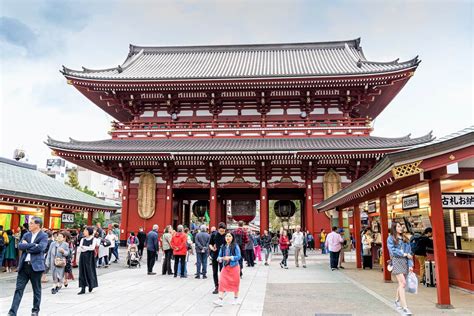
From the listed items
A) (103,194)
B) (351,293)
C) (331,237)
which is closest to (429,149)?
(351,293)

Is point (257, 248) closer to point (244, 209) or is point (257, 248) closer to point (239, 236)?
point (239, 236)

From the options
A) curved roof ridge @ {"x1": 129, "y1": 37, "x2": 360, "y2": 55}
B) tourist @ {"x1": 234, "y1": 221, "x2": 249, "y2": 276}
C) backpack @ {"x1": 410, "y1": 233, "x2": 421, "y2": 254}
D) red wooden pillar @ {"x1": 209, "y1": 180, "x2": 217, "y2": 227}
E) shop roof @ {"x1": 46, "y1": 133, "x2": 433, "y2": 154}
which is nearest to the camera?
backpack @ {"x1": 410, "y1": 233, "x2": 421, "y2": 254}

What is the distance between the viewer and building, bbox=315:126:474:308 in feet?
24.0

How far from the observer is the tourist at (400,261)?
7.27 metres

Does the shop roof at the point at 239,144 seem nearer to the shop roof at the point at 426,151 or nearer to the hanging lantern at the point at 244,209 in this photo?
the hanging lantern at the point at 244,209

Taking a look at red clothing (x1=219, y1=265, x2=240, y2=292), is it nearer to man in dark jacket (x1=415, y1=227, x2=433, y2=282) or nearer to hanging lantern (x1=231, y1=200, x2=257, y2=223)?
man in dark jacket (x1=415, y1=227, x2=433, y2=282)

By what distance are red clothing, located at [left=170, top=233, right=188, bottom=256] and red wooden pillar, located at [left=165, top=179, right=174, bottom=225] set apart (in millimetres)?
10645

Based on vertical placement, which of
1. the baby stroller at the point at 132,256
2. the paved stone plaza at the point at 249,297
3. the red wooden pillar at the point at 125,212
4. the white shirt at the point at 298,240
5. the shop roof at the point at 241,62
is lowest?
the paved stone plaza at the point at 249,297

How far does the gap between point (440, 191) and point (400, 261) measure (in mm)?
1840

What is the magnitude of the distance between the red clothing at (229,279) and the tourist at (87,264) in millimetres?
3888

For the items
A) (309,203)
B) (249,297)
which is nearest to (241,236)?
(249,297)

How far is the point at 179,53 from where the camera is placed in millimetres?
32906

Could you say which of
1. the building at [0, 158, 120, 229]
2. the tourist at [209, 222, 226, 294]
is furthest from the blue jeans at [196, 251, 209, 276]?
the building at [0, 158, 120, 229]

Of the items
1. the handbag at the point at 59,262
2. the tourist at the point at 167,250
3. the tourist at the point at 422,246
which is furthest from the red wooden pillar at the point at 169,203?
the tourist at the point at 422,246
